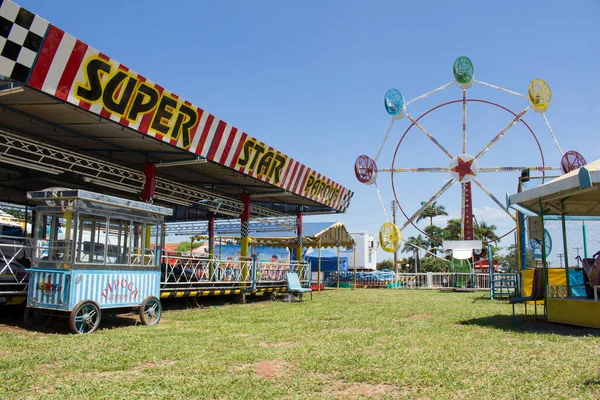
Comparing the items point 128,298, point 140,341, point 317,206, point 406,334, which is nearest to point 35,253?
point 128,298

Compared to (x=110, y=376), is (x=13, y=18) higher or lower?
higher

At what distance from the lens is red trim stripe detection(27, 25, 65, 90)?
27.1 ft

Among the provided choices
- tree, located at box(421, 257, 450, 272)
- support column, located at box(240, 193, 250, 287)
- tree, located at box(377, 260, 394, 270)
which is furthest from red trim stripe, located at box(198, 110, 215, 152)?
tree, located at box(377, 260, 394, 270)

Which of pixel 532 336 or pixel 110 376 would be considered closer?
pixel 110 376

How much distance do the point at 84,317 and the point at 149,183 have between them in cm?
515

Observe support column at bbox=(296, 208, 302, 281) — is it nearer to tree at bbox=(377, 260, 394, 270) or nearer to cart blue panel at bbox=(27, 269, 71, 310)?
cart blue panel at bbox=(27, 269, 71, 310)

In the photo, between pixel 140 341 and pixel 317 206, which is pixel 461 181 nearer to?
pixel 317 206

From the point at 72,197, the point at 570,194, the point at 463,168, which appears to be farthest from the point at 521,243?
the point at 463,168

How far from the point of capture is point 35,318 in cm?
884

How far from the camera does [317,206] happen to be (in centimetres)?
2291

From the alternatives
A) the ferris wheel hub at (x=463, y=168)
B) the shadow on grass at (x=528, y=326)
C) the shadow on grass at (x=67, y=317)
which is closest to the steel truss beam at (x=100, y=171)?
the shadow on grass at (x=67, y=317)

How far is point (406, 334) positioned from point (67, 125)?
864 centimetres

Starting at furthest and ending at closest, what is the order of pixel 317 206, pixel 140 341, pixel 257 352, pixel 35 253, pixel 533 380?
pixel 317 206
pixel 35 253
pixel 140 341
pixel 257 352
pixel 533 380

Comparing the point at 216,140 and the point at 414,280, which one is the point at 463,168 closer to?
the point at 414,280
